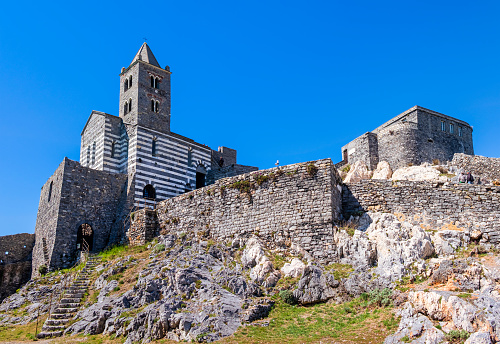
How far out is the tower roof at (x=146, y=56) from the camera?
4156 centimetres

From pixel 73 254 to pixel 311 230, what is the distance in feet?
59.6

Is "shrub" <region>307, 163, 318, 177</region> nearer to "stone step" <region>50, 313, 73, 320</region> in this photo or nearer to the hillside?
the hillside

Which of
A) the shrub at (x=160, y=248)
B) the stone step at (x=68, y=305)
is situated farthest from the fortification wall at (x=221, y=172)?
the stone step at (x=68, y=305)

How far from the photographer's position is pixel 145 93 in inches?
1569

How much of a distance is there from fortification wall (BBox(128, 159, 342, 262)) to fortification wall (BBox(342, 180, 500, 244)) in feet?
5.36

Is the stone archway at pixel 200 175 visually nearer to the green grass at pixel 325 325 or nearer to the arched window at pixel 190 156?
the arched window at pixel 190 156

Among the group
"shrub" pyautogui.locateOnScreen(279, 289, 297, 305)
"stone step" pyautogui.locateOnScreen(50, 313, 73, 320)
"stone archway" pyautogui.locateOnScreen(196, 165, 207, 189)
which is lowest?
"stone step" pyautogui.locateOnScreen(50, 313, 73, 320)

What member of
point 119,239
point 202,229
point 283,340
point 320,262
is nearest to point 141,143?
point 119,239

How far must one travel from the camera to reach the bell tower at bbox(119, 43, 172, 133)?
3912cm

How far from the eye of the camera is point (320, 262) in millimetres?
21547

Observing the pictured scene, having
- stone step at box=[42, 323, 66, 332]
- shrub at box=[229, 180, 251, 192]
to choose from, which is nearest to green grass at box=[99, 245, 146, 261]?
stone step at box=[42, 323, 66, 332]

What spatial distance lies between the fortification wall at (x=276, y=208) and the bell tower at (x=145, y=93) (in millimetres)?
13277

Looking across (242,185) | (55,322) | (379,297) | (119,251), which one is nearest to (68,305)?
(55,322)

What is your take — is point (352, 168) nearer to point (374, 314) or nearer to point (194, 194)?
point (194, 194)
